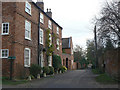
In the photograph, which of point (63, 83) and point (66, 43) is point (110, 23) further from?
point (66, 43)

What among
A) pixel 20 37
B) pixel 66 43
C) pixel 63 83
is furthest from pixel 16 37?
pixel 66 43

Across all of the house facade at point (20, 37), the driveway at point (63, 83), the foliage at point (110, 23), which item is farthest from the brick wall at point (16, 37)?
the foliage at point (110, 23)

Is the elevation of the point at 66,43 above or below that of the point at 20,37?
above

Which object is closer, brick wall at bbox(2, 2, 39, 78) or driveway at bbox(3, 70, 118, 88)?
driveway at bbox(3, 70, 118, 88)

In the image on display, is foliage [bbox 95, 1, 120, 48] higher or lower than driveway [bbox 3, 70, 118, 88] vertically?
higher

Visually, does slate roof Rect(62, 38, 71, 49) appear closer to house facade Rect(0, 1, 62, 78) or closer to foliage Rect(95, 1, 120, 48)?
house facade Rect(0, 1, 62, 78)

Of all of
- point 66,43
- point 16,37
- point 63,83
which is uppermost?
point 66,43

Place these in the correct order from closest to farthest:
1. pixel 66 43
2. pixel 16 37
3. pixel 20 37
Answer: pixel 16 37, pixel 20 37, pixel 66 43

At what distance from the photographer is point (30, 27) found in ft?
59.5

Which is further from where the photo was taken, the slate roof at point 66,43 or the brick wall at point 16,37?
the slate roof at point 66,43

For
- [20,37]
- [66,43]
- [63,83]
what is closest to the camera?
[63,83]

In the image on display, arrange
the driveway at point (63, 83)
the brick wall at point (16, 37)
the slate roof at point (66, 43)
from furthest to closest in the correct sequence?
1. the slate roof at point (66, 43)
2. the brick wall at point (16, 37)
3. the driveway at point (63, 83)

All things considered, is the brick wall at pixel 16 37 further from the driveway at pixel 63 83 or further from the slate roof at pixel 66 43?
the slate roof at pixel 66 43

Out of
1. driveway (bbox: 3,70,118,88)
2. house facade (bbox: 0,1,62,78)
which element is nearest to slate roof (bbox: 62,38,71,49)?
house facade (bbox: 0,1,62,78)
